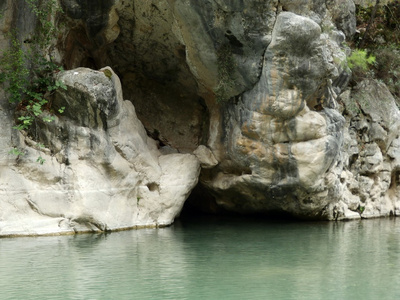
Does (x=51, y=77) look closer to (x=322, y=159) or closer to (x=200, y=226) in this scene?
(x=200, y=226)

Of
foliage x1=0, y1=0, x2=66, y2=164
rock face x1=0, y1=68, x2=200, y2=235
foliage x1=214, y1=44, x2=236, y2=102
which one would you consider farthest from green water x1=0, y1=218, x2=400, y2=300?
foliage x1=214, y1=44, x2=236, y2=102

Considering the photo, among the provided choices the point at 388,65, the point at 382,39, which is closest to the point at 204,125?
the point at 388,65

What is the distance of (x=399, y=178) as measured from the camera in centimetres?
1586

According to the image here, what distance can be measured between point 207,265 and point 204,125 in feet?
22.9

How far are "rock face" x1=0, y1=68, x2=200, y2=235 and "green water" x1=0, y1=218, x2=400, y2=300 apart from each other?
492mm

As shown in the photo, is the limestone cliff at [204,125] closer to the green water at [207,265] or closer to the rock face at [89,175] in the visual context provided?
the rock face at [89,175]

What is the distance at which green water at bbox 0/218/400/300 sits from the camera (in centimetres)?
685

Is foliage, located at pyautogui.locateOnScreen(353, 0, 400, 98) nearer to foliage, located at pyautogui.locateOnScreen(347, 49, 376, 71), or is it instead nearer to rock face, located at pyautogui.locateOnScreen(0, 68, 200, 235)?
foliage, located at pyautogui.locateOnScreen(347, 49, 376, 71)

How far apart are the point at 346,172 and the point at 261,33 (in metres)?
4.56

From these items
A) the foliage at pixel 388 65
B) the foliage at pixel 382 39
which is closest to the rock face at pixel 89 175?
the foliage at pixel 382 39

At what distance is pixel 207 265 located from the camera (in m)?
8.49


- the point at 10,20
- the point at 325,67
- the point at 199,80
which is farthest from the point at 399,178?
the point at 10,20

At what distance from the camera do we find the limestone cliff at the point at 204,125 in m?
Answer: 11.8

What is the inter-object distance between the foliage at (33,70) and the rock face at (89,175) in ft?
1.15
